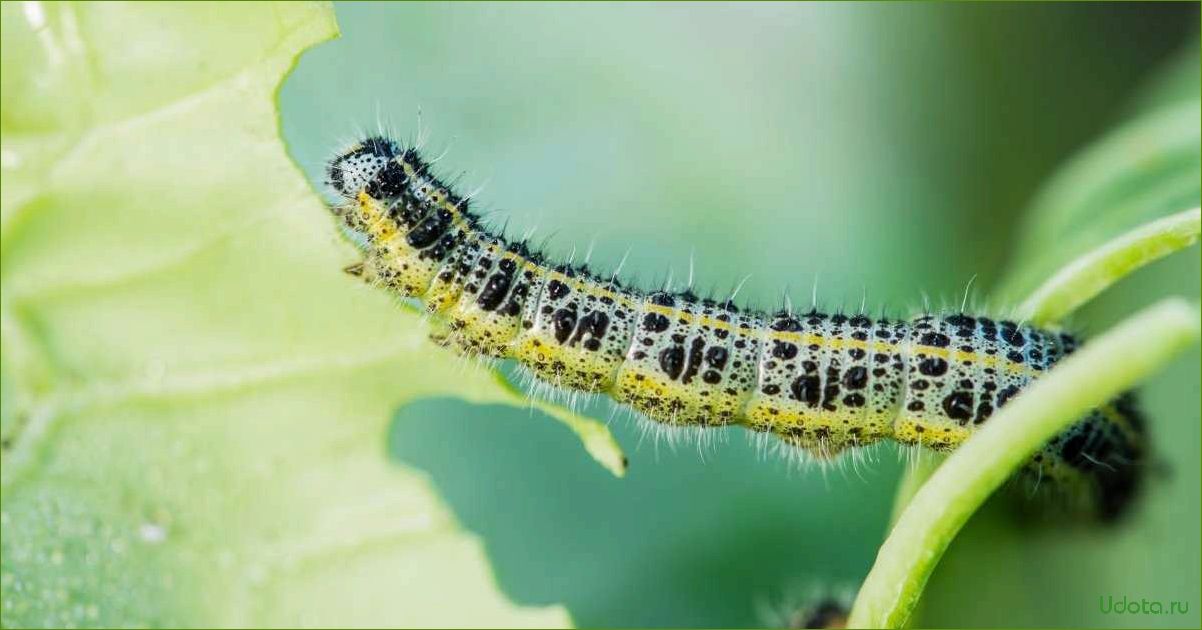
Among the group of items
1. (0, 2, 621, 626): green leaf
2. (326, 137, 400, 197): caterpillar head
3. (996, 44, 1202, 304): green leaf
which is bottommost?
(0, 2, 621, 626): green leaf

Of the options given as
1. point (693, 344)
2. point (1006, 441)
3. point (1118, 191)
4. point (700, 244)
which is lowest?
point (1006, 441)

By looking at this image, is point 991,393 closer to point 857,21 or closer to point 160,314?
point 160,314

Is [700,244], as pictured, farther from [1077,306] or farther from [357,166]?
[1077,306]

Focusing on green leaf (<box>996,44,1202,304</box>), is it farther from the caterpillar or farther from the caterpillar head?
the caterpillar head

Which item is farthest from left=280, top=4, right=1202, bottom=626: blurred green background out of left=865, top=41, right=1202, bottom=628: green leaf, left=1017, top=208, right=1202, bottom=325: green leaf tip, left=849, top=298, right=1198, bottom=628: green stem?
left=849, top=298, right=1198, bottom=628: green stem

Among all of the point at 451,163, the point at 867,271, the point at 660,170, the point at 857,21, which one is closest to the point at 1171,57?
the point at 857,21

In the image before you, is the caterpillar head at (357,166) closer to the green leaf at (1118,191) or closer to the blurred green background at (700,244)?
the blurred green background at (700,244)

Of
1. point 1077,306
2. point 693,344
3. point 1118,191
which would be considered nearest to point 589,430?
point 693,344
